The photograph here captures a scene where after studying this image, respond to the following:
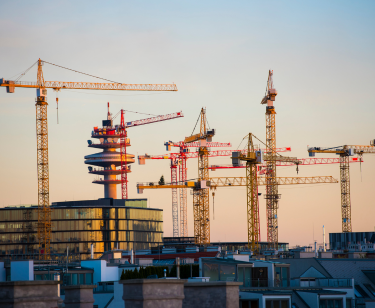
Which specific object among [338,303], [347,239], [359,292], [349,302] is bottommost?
[347,239]

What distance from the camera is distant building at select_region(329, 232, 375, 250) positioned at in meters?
155

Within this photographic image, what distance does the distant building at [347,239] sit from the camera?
510ft

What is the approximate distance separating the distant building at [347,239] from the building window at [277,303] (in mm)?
113351

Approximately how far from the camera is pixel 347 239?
6457 inches

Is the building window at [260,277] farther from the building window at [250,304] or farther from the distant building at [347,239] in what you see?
the distant building at [347,239]

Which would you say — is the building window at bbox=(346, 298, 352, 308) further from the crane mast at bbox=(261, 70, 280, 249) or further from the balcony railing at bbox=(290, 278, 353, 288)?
the crane mast at bbox=(261, 70, 280, 249)

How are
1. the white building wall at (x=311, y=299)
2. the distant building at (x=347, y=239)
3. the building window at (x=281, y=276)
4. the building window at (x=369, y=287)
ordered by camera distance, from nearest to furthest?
1. the white building wall at (x=311, y=299)
2. the building window at (x=281, y=276)
3. the building window at (x=369, y=287)
4. the distant building at (x=347, y=239)

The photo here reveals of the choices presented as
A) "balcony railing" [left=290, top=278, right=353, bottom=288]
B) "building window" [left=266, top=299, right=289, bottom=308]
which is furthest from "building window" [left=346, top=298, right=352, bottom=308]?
"building window" [left=266, top=299, right=289, bottom=308]

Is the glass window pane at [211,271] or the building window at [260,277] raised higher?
the glass window pane at [211,271]

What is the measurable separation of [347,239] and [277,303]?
417 ft

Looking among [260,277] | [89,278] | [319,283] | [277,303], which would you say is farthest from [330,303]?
[89,278]

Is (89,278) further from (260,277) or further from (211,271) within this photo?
(260,277)

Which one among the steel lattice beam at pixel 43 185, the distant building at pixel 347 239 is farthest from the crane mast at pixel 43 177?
the distant building at pixel 347 239

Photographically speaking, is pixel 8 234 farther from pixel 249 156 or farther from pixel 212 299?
pixel 212 299
